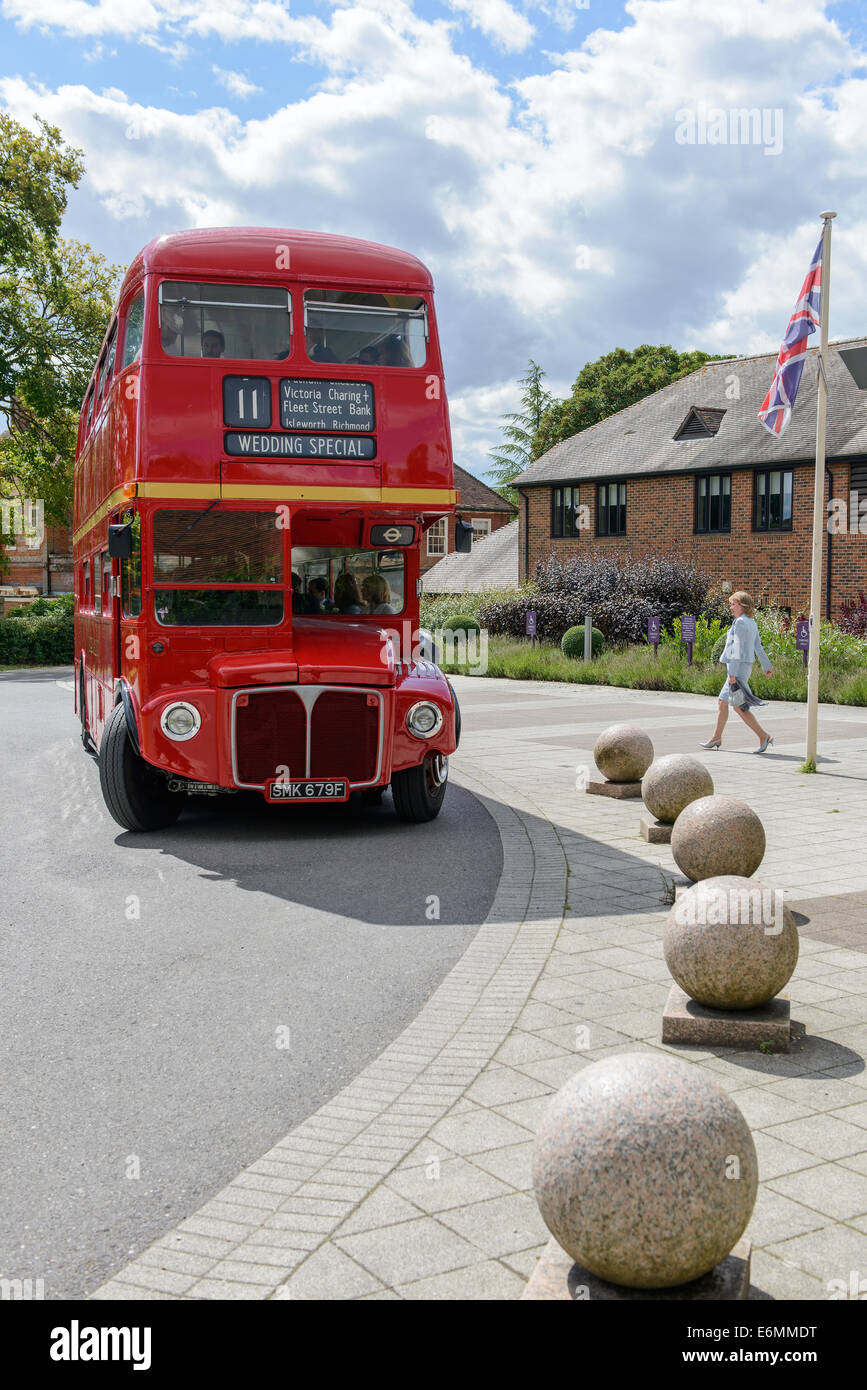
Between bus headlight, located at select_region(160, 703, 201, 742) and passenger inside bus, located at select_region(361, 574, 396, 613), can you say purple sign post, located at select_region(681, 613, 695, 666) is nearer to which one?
passenger inside bus, located at select_region(361, 574, 396, 613)

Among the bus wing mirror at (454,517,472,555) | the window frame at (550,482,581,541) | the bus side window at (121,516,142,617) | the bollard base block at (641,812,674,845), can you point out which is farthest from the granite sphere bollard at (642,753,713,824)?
the window frame at (550,482,581,541)

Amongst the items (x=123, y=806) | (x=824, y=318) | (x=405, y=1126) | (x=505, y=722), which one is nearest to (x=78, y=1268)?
(x=405, y=1126)

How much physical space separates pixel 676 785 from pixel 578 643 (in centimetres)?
2046

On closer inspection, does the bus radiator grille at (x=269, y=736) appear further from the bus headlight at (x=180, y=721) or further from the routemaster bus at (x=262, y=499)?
the bus headlight at (x=180, y=721)

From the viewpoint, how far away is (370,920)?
24.1ft

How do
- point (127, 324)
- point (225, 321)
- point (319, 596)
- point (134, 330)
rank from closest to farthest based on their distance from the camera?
point (225, 321) → point (134, 330) → point (127, 324) → point (319, 596)

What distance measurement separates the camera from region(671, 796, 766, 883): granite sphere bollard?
7.11 meters

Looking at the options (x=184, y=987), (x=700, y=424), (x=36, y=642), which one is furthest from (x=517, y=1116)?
(x=36, y=642)

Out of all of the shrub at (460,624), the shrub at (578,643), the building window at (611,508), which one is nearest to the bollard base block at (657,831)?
the shrub at (578,643)

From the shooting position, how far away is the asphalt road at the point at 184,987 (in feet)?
13.2

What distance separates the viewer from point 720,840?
23.4 feet

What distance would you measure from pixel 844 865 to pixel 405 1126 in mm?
5028

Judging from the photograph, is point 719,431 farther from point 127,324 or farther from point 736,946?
point 736,946

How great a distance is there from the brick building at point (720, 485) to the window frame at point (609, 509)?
1.6 inches
